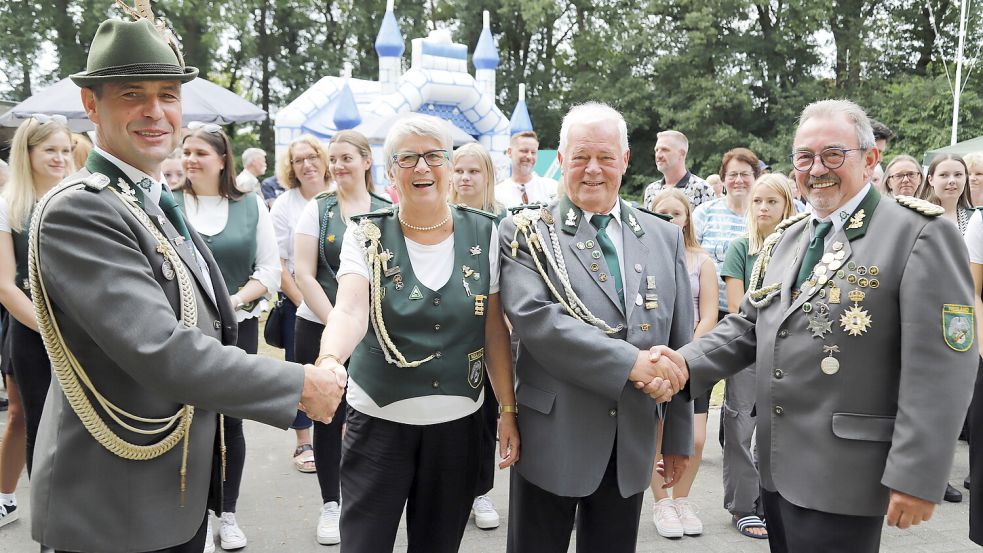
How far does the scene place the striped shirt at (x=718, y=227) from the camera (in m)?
5.03

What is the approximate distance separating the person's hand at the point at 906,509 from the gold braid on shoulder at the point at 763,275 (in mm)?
701

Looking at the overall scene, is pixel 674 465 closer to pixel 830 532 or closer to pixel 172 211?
pixel 830 532

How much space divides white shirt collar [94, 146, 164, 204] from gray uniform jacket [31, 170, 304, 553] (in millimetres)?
49

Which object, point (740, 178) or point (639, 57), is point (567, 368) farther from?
point (639, 57)

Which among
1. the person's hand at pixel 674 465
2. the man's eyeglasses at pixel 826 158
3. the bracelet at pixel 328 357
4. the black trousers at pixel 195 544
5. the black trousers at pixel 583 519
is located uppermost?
the man's eyeglasses at pixel 826 158

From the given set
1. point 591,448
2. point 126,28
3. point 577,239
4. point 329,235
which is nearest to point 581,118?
point 577,239

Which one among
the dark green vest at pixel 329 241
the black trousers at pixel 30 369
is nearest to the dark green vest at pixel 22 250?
the black trousers at pixel 30 369

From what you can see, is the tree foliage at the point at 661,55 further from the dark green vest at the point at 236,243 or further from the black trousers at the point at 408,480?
the black trousers at the point at 408,480

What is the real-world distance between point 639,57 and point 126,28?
26797mm

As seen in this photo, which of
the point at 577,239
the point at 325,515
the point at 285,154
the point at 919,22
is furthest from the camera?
the point at 919,22

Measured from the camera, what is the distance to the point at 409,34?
1121 inches

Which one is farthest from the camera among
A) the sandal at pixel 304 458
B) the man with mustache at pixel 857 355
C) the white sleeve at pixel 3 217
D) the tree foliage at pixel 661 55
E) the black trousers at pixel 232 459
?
the tree foliage at pixel 661 55

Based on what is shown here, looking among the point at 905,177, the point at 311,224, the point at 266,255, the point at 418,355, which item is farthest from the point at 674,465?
the point at 905,177

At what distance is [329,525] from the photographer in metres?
3.99
